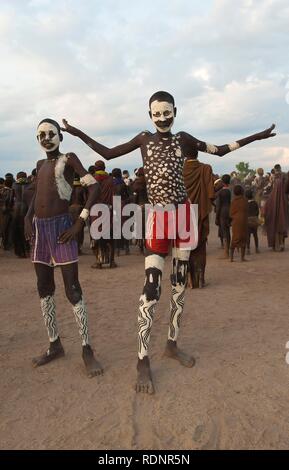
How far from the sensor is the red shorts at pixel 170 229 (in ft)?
13.2

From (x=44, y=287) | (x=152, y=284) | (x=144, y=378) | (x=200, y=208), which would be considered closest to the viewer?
(x=144, y=378)

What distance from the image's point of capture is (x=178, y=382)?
153 inches

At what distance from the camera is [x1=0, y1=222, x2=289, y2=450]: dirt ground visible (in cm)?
309

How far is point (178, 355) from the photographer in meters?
4.35

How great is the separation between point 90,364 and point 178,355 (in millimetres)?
806

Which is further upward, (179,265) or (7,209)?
(7,209)

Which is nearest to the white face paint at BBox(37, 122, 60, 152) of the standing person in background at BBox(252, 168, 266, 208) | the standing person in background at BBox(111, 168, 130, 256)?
the standing person in background at BBox(111, 168, 130, 256)

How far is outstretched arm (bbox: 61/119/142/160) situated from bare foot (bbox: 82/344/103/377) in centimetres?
170

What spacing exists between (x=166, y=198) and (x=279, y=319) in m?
2.52

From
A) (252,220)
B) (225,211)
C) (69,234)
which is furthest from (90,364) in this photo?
(252,220)

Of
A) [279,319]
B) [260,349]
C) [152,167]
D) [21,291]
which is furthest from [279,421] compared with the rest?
[21,291]

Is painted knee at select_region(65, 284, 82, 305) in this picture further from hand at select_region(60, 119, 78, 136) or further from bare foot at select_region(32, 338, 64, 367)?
hand at select_region(60, 119, 78, 136)

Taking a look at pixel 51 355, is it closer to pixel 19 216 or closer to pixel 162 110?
pixel 162 110
